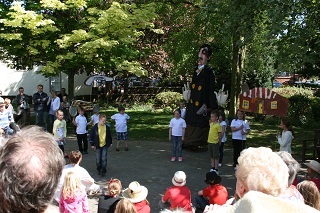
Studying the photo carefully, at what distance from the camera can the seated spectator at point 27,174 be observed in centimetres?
163

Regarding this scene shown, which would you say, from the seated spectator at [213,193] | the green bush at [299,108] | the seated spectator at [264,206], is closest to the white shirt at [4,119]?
the seated spectator at [213,193]

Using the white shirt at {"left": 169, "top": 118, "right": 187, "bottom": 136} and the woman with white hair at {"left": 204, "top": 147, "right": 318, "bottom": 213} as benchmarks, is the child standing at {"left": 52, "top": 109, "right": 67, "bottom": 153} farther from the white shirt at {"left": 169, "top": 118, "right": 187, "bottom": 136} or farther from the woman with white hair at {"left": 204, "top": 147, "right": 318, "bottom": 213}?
the woman with white hair at {"left": 204, "top": 147, "right": 318, "bottom": 213}

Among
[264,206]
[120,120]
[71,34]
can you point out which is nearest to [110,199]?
[264,206]

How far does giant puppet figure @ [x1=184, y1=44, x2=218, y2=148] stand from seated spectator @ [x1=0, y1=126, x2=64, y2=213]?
1078 centimetres

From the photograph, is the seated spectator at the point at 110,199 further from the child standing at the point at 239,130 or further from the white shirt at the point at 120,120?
the white shirt at the point at 120,120

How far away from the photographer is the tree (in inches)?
544

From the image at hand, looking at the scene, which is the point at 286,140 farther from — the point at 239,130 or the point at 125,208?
the point at 125,208

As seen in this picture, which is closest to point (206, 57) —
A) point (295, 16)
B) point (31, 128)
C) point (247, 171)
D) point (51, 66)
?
point (295, 16)

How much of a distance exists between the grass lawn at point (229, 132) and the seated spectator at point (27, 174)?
11.5 metres

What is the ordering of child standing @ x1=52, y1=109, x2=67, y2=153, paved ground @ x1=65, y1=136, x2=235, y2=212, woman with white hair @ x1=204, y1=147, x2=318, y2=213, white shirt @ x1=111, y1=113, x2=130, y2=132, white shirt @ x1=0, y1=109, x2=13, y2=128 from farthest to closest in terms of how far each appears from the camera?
white shirt @ x1=111, y1=113, x2=130, y2=132, white shirt @ x1=0, y1=109, x2=13, y2=128, child standing @ x1=52, y1=109, x2=67, y2=153, paved ground @ x1=65, y1=136, x2=235, y2=212, woman with white hair @ x1=204, y1=147, x2=318, y2=213

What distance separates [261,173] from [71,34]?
13.0 metres

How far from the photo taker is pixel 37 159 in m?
1.69

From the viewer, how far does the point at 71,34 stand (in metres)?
14.5

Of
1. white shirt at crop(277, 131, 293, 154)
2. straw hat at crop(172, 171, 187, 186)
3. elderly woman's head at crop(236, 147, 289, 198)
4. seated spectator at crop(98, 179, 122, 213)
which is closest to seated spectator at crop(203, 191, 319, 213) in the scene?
elderly woman's head at crop(236, 147, 289, 198)
